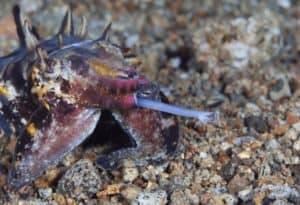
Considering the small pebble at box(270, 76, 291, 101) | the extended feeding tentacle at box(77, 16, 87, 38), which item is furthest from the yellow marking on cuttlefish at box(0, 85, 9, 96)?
the small pebble at box(270, 76, 291, 101)

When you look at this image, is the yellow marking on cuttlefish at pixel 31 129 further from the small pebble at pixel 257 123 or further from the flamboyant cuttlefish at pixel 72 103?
the small pebble at pixel 257 123

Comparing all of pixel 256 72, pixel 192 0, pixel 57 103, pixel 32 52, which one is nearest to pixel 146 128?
pixel 57 103

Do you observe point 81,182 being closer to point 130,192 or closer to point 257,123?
point 130,192

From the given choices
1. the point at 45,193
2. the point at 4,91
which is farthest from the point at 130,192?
the point at 4,91

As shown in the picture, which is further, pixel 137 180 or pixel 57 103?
pixel 137 180

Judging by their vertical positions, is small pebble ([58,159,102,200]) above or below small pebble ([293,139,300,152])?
below

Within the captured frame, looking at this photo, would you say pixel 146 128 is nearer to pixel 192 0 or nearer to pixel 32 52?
pixel 32 52

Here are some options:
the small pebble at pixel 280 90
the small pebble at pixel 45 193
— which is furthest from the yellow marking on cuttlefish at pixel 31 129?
the small pebble at pixel 280 90

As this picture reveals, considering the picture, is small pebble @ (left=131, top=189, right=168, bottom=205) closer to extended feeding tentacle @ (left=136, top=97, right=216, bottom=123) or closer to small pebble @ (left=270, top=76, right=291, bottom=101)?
extended feeding tentacle @ (left=136, top=97, right=216, bottom=123)
